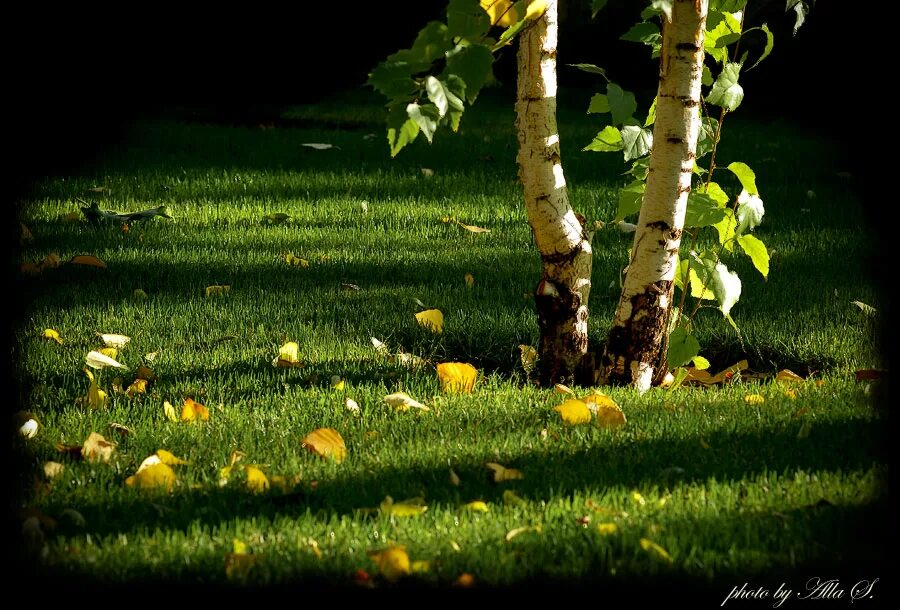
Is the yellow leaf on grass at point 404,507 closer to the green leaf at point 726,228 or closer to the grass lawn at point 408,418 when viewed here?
the grass lawn at point 408,418

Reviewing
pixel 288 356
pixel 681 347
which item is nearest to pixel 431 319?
pixel 288 356

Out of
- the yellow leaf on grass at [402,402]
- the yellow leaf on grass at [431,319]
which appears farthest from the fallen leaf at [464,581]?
the yellow leaf on grass at [431,319]

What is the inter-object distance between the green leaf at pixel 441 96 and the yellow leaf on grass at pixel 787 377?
1.54 metres

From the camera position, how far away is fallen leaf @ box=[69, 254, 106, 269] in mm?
4078

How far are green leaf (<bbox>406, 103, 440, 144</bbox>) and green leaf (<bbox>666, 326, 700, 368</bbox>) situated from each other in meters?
1.13

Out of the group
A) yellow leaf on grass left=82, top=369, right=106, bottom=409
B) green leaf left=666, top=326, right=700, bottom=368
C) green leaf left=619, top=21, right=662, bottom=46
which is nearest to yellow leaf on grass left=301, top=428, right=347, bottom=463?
yellow leaf on grass left=82, top=369, right=106, bottom=409

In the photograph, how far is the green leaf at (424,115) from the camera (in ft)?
6.27

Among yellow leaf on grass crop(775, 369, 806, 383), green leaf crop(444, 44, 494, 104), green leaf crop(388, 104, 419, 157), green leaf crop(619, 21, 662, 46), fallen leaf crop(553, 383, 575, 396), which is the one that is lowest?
yellow leaf on grass crop(775, 369, 806, 383)

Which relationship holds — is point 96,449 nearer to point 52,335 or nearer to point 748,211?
point 52,335

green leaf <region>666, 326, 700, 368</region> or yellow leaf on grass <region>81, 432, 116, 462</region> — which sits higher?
green leaf <region>666, 326, 700, 368</region>

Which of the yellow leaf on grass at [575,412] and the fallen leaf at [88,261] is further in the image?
the fallen leaf at [88,261]

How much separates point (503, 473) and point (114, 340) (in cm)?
152

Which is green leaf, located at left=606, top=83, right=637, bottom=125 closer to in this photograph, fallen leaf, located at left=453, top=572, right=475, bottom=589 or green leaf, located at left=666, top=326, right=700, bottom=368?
green leaf, located at left=666, top=326, right=700, bottom=368

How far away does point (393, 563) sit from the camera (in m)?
1.79
